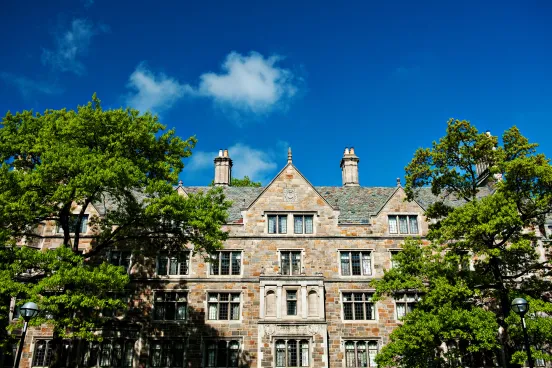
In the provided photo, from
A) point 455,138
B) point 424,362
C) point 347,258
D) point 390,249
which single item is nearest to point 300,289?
point 347,258

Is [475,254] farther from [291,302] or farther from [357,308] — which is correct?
[291,302]

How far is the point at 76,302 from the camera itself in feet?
59.4

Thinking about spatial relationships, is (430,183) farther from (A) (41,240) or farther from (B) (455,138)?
(A) (41,240)

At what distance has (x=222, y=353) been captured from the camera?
2595 cm

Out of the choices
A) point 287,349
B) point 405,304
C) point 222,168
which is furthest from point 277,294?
point 222,168

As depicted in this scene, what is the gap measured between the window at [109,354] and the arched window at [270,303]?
286 inches

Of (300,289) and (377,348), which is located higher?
(300,289)

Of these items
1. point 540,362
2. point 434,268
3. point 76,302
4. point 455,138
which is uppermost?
point 455,138

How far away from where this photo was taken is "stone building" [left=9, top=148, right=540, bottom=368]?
84.3ft

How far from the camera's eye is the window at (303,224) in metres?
28.6

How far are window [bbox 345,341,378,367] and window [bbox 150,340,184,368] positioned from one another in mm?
8656

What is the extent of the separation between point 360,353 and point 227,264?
8552 mm

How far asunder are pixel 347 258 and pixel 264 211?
5444 mm

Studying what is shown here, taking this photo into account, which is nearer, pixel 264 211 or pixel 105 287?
pixel 105 287
